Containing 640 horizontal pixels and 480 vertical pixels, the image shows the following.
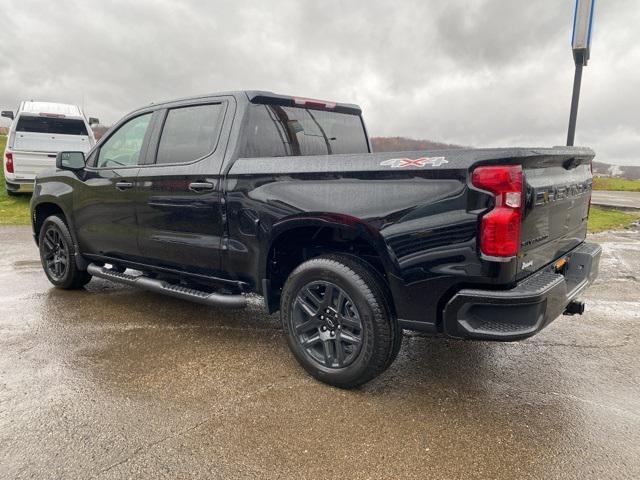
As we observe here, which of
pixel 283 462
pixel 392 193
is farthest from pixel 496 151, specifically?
pixel 283 462

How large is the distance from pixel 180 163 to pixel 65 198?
190 cm

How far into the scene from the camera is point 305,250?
3.59 m

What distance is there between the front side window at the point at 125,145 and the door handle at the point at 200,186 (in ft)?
2.97

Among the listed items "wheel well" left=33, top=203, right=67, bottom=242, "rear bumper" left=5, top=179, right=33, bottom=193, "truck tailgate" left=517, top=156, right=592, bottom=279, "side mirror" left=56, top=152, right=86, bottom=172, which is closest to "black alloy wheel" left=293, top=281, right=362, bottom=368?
"truck tailgate" left=517, top=156, right=592, bottom=279

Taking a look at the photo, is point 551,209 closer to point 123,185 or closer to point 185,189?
point 185,189

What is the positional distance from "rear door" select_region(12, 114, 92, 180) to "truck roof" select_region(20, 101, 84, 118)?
22cm

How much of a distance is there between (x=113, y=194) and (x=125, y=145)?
1.53 feet

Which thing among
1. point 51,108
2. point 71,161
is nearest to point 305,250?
point 71,161

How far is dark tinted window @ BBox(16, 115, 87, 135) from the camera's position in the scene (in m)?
12.0

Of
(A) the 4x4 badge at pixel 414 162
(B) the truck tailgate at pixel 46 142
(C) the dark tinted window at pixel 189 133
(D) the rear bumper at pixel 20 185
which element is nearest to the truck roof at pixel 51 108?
(B) the truck tailgate at pixel 46 142

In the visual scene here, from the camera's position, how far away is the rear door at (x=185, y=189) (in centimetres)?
373

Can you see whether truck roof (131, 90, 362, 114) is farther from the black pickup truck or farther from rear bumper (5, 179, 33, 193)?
rear bumper (5, 179, 33, 193)

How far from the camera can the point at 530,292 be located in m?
2.59

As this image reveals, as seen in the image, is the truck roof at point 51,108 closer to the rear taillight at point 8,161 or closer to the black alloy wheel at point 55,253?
the rear taillight at point 8,161
